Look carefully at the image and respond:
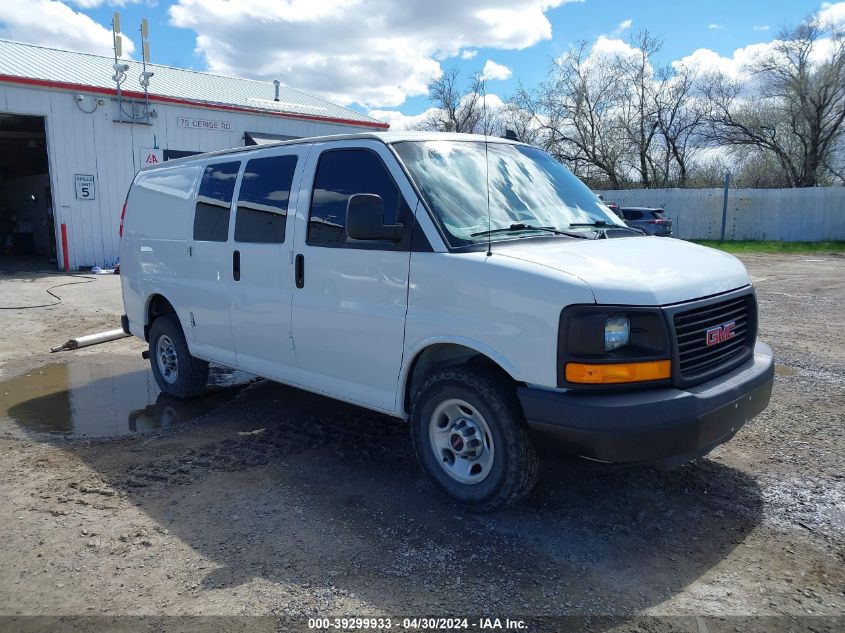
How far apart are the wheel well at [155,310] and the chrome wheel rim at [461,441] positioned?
3.78 meters

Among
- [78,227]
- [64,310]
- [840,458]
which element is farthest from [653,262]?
[78,227]

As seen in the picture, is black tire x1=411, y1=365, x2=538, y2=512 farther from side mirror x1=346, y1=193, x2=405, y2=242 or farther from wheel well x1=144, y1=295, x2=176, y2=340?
wheel well x1=144, y1=295, x2=176, y2=340

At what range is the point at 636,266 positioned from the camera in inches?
141

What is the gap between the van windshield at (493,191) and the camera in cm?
400

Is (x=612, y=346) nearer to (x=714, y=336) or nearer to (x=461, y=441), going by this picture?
(x=714, y=336)

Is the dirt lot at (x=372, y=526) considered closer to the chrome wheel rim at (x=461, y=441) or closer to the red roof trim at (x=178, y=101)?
the chrome wheel rim at (x=461, y=441)

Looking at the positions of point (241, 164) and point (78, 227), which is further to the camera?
point (78, 227)

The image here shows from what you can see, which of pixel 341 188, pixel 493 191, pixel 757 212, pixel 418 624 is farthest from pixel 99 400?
pixel 757 212

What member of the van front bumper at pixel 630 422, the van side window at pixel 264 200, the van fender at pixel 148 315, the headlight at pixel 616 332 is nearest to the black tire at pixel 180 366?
the van fender at pixel 148 315

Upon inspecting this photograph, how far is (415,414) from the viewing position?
13.1ft

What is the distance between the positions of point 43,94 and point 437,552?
1729 cm

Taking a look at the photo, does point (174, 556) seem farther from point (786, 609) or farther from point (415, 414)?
point (786, 609)

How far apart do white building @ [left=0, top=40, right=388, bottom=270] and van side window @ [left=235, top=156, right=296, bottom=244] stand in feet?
46.2

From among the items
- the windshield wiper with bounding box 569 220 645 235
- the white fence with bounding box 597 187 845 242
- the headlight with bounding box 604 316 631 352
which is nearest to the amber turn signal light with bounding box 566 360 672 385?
the headlight with bounding box 604 316 631 352
